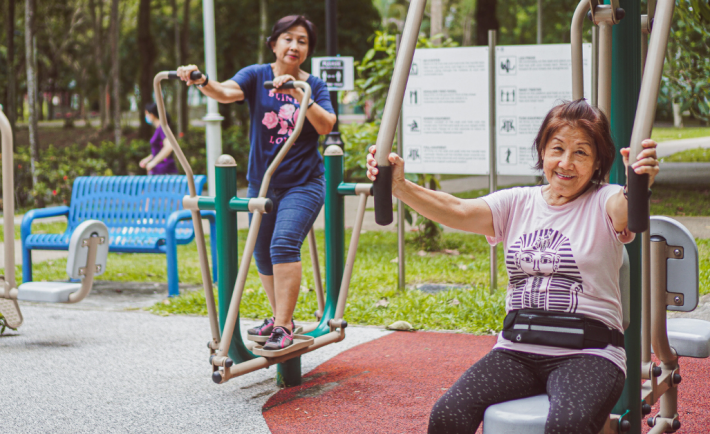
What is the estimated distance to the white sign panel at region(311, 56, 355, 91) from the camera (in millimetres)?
7785

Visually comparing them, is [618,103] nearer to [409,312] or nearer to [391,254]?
[409,312]

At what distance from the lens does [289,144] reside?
347 cm

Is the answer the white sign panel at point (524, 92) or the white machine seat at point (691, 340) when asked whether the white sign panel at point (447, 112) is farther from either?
the white machine seat at point (691, 340)

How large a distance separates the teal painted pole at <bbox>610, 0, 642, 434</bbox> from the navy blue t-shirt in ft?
5.13

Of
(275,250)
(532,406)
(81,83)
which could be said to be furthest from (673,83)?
(81,83)

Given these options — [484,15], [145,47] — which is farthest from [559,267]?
[145,47]

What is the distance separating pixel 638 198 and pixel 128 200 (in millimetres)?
5914

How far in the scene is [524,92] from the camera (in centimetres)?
589

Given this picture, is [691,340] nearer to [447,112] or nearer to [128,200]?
[447,112]

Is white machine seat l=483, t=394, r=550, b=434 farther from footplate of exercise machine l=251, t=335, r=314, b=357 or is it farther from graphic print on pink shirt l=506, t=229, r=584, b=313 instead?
footplate of exercise machine l=251, t=335, r=314, b=357

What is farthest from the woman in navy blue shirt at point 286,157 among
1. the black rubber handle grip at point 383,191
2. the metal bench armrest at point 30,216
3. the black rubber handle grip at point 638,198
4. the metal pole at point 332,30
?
the metal pole at point 332,30

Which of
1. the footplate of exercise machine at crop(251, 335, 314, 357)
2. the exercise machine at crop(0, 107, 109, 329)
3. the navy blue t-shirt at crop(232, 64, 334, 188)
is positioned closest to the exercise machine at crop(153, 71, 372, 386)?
the footplate of exercise machine at crop(251, 335, 314, 357)

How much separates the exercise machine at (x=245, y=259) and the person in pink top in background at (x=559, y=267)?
3.74 feet

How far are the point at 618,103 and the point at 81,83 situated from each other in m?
40.5
